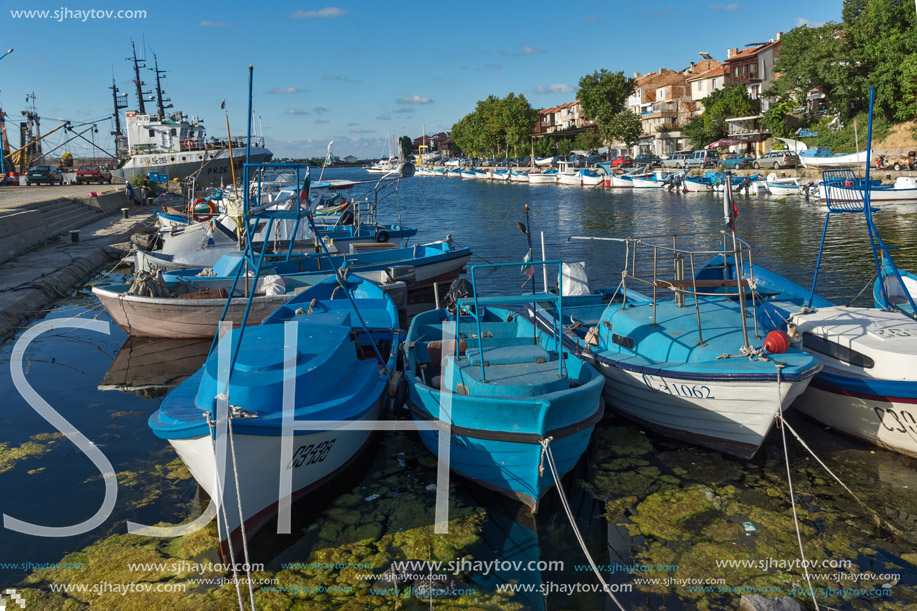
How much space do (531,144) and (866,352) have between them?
335 ft

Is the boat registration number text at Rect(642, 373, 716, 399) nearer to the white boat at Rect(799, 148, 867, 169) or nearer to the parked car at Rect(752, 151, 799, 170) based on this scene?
the white boat at Rect(799, 148, 867, 169)

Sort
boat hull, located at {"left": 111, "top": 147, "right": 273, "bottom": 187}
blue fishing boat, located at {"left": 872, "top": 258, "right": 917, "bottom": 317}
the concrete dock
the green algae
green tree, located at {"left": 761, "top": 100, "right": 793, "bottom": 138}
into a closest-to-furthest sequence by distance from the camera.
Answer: the green algae, blue fishing boat, located at {"left": 872, "top": 258, "right": 917, "bottom": 317}, the concrete dock, boat hull, located at {"left": 111, "top": 147, "right": 273, "bottom": 187}, green tree, located at {"left": 761, "top": 100, "right": 793, "bottom": 138}

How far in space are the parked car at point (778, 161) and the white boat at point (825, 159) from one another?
5.77 feet

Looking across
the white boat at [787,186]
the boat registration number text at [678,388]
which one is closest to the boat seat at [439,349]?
the boat registration number text at [678,388]

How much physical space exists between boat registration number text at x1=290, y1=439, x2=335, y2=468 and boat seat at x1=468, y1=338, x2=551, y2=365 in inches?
84.9

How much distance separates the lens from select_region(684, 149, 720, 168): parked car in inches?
2415

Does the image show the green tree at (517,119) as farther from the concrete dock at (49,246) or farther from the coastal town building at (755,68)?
the concrete dock at (49,246)

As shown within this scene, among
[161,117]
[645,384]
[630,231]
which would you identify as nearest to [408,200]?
[161,117]

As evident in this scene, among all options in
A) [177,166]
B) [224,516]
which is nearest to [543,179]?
[177,166]

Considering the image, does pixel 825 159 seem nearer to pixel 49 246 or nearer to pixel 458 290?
pixel 458 290

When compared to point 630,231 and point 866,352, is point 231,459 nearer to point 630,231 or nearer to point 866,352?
point 866,352

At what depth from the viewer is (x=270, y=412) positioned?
7129mm

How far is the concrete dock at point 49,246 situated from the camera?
17.7 metres

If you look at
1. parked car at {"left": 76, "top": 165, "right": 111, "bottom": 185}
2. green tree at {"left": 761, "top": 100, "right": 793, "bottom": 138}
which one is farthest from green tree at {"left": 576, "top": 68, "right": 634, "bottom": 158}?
parked car at {"left": 76, "top": 165, "right": 111, "bottom": 185}
